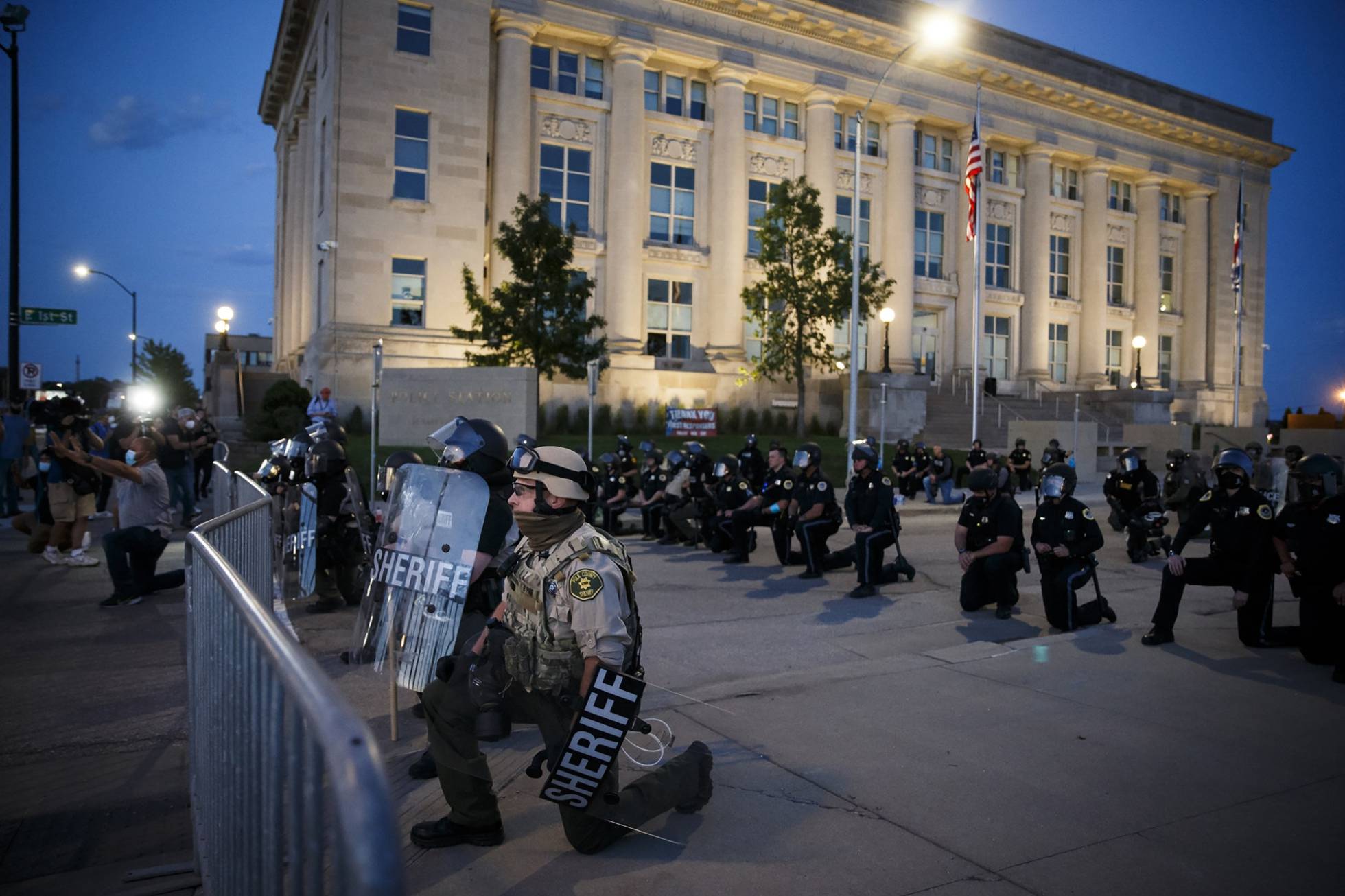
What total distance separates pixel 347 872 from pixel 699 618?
770 centimetres

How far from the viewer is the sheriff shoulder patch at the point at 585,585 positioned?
3592mm

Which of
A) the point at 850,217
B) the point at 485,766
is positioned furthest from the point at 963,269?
the point at 485,766

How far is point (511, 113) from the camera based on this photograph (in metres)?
32.6

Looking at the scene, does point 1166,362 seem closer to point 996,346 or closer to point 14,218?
point 996,346

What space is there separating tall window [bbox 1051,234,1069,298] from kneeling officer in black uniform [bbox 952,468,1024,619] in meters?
42.7

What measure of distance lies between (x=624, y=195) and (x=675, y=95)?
5.57 metres

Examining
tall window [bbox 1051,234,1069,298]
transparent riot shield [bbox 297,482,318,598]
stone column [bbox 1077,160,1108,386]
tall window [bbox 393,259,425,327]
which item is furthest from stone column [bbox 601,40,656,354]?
transparent riot shield [bbox 297,482,318,598]

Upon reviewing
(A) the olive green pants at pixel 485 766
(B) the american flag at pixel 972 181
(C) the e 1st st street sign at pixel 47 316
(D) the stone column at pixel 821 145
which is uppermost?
(D) the stone column at pixel 821 145

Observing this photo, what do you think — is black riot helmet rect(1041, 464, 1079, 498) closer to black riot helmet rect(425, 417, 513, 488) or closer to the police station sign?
black riot helmet rect(425, 417, 513, 488)

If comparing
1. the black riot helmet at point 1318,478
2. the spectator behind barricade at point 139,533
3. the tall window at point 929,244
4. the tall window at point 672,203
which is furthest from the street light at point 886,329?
the spectator behind barricade at point 139,533

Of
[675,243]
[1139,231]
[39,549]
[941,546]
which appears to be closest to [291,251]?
[675,243]

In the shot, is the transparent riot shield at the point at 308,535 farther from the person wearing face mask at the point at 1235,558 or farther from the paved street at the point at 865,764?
the person wearing face mask at the point at 1235,558

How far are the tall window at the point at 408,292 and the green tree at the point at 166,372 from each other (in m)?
43.1

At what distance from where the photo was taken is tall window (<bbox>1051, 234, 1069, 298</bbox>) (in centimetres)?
4759
